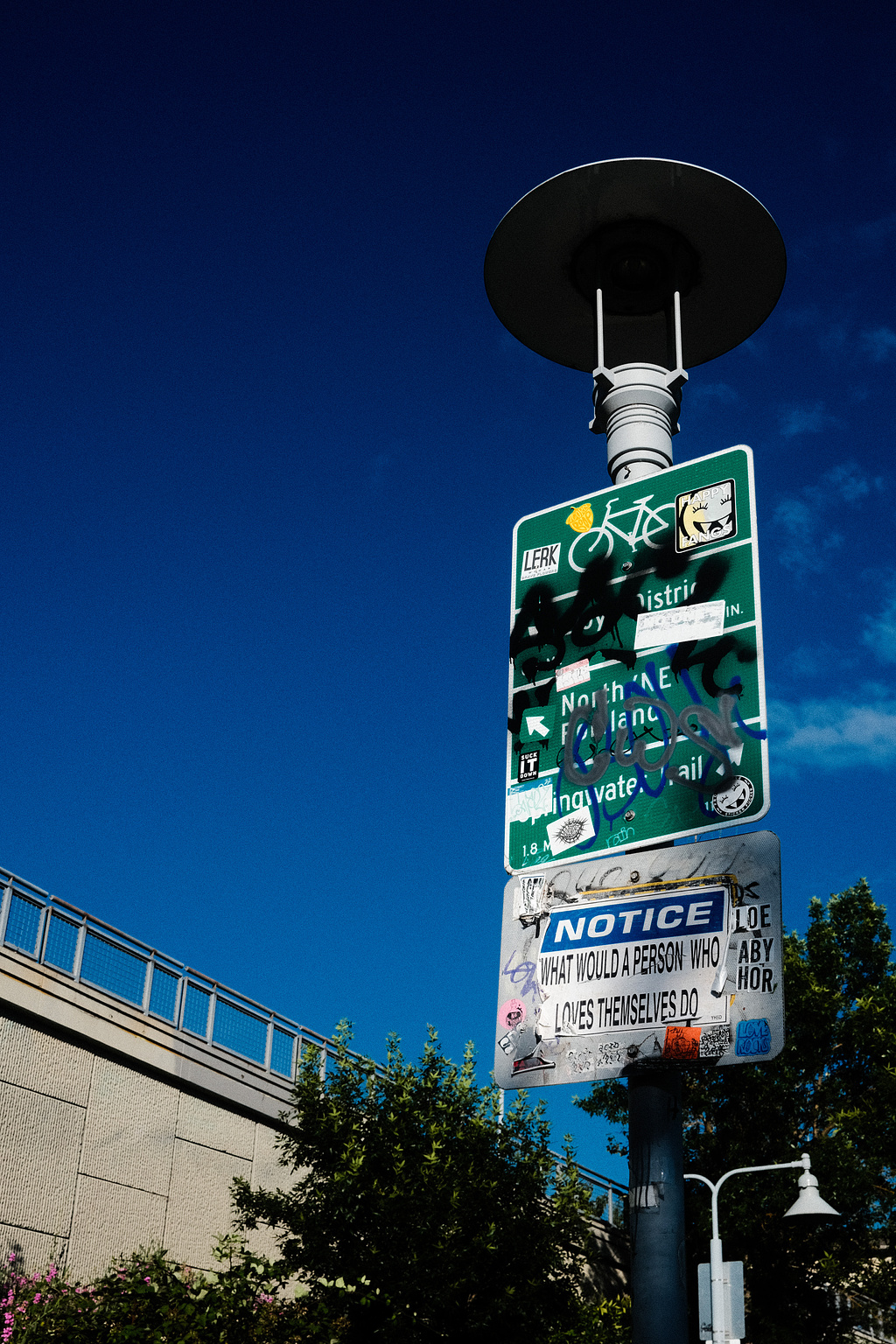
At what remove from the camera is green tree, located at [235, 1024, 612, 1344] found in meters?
13.6

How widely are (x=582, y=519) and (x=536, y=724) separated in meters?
1.14

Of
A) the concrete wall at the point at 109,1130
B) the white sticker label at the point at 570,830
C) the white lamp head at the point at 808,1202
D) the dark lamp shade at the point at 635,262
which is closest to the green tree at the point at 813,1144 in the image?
the white lamp head at the point at 808,1202

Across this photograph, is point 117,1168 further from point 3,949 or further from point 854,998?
point 854,998

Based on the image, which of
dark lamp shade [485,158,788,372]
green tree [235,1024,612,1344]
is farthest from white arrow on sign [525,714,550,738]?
green tree [235,1024,612,1344]

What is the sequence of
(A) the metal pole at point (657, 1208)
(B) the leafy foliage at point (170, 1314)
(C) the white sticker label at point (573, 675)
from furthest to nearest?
(B) the leafy foliage at point (170, 1314)
(C) the white sticker label at point (573, 675)
(A) the metal pole at point (657, 1208)

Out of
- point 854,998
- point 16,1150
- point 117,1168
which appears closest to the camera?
point 16,1150

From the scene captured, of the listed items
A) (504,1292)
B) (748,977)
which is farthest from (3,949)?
(748,977)

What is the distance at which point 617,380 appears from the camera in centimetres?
706

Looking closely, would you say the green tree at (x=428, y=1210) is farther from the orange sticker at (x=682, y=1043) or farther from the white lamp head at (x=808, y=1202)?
the orange sticker at (x=682, y=1043)

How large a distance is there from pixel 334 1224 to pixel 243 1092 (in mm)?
5699

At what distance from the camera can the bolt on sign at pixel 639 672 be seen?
213 inches

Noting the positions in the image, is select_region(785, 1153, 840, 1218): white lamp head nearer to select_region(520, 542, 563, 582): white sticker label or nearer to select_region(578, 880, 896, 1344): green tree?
select_region(578, 880, 896, 1344): green tree

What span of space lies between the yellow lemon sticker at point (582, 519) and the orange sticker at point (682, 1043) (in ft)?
8.57

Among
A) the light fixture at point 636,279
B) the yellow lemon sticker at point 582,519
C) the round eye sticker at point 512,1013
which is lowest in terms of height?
the round eye sticker at point 512,1013
